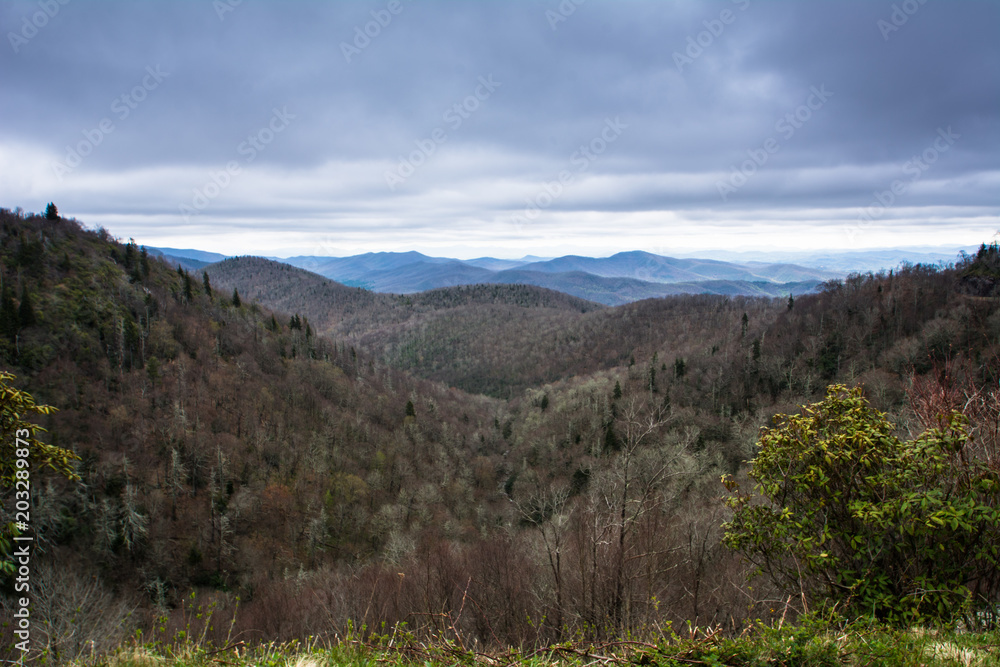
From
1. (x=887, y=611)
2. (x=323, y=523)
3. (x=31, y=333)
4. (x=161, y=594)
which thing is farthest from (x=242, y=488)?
(x=887, y=611)

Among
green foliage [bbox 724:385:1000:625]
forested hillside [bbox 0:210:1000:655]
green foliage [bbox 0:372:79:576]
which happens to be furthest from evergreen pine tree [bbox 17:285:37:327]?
green foliage [bbox 724:385:1000:625]

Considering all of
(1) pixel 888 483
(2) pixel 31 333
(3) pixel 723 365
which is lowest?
(3) pixel 723 365

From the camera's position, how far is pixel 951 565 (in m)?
6.79

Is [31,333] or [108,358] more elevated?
[31,333]

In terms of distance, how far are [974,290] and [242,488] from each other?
133144mm

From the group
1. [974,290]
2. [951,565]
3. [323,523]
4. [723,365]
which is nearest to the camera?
[951,565]

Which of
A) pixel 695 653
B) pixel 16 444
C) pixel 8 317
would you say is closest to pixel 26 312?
pixel 8 317

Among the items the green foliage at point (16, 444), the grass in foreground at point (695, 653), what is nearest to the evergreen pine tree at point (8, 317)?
the green foliage at point (16, 444)

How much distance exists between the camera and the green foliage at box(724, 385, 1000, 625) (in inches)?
256

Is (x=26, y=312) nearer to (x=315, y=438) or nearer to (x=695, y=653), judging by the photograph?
(x=315, y=438)

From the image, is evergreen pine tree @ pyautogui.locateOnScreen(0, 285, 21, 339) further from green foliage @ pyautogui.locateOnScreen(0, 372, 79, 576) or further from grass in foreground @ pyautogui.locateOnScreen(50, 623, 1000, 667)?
grass in foreground @ pyautogui.locateOnScreen(50, 623, 1000, 667)

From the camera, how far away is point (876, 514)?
6.49 metres

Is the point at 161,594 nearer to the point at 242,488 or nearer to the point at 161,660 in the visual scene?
the point at 242,488

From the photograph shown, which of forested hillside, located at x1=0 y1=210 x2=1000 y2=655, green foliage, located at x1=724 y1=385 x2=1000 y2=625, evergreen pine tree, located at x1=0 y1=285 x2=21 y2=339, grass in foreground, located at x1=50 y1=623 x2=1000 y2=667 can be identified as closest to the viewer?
grass in foreground, located at x1=50 y1=623 x2=1000 y2=667
